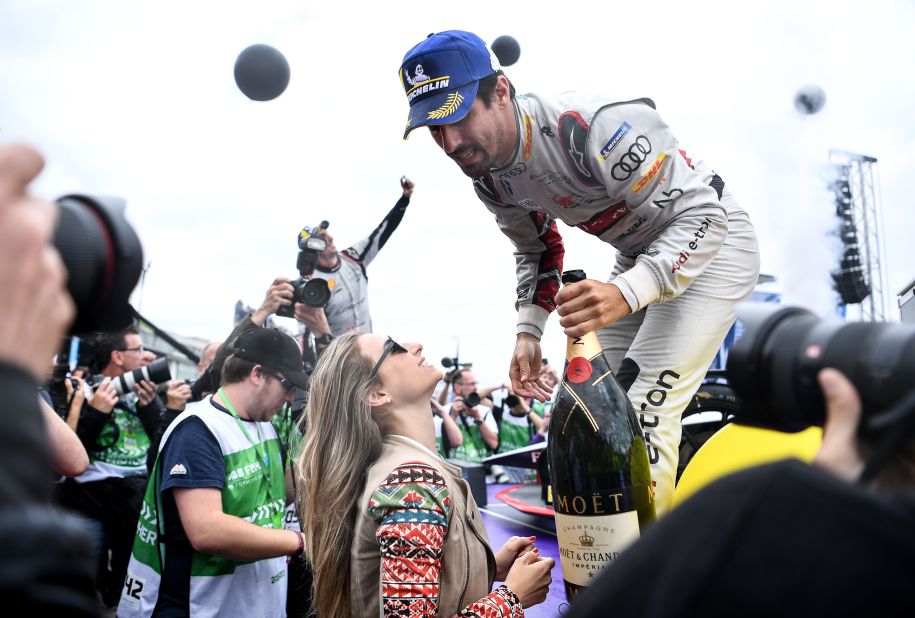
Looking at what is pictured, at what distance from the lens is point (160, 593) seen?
3121 mm

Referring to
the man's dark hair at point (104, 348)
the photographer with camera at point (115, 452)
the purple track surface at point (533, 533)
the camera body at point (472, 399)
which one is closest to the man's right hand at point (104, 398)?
the photographer with camera at point (115, 452)

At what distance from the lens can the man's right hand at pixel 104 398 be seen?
16.5 feet

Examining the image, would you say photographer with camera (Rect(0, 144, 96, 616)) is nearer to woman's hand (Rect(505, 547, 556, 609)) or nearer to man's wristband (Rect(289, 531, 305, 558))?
woman's hand (Rect(505, 547, 556, 609))

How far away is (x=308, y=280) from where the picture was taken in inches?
188

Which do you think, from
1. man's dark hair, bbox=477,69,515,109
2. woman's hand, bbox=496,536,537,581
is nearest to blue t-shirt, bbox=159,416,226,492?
woman's hand, bbox=496,536,537,581

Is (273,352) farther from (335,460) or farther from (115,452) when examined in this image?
(115,452)

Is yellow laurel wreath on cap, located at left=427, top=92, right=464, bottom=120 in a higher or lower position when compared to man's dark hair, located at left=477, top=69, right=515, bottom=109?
lower

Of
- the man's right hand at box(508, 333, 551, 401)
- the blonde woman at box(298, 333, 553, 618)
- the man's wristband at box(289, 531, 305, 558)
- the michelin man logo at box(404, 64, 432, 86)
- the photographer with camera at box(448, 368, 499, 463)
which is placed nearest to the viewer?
the blonde woman at box(298, 333, 553, 618)

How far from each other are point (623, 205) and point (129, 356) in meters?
4.67

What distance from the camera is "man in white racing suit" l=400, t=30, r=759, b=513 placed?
214 centimetres

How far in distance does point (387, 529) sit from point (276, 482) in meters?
1.76

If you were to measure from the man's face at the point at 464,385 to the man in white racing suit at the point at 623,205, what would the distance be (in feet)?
27.4

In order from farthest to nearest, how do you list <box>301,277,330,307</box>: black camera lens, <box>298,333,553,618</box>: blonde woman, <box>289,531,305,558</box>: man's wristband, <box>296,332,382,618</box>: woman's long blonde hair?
<box>301,277,330,307</box>: black camera lens
<box>289,531,305,558</box>: man's wristband
<box>296,332,382,618</box>: woman's long blonde hair
<box>298,333,553,618</box>: blonde woman

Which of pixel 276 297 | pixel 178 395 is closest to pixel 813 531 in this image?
pixel 276 297
